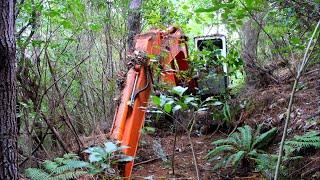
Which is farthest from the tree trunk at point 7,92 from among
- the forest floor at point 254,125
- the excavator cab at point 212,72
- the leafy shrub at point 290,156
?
the excavator cab at point 212,72

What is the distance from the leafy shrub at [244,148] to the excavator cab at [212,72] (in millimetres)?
1404

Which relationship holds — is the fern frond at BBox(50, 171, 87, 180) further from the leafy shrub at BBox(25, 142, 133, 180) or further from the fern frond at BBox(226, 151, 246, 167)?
the fern frond at BBox(226, 151, 246, 167)

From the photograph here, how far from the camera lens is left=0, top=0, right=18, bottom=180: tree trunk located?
Result: 7.38 feet

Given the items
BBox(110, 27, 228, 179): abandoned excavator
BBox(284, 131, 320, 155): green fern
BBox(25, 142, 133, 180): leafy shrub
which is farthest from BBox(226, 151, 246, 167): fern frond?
BBox(25, 142, 133, 180): leafy shrub

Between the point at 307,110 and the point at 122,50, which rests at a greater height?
the point at 122,50

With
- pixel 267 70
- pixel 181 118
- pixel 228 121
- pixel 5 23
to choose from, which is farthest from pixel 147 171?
pixel 5 23

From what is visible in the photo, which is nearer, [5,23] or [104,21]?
[5,23]

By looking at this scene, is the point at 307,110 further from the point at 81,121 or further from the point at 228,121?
the point at 81,121

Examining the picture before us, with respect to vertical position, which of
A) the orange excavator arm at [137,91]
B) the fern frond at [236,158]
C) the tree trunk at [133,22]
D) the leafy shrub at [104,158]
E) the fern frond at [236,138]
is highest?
the tree trunk at [133,22]

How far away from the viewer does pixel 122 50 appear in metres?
7.11

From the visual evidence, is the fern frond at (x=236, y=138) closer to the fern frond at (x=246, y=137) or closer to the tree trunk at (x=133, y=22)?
the fern frond at (x=246, y=137)

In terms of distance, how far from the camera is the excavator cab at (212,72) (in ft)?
21.5

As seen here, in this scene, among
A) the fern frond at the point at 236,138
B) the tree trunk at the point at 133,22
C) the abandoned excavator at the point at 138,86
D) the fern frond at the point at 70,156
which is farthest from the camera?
the tree trunk at the point at 133,22

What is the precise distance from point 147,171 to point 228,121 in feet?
5.78
